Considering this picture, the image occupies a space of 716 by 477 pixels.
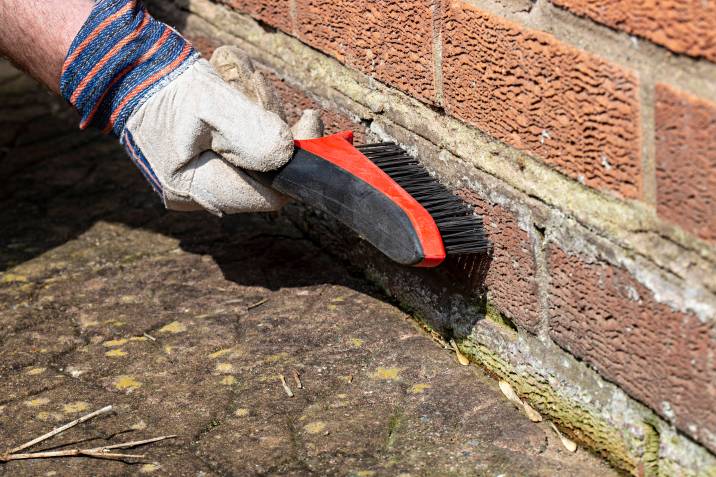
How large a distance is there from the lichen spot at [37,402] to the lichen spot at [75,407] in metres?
0.05

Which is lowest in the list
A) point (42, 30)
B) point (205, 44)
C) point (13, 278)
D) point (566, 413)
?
point (13, 278)

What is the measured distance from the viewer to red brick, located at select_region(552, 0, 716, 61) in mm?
1388

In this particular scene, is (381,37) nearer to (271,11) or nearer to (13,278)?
(271,11)

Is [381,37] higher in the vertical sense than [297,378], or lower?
higher

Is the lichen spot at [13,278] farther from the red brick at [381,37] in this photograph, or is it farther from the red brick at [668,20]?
the red brick at [668,20]

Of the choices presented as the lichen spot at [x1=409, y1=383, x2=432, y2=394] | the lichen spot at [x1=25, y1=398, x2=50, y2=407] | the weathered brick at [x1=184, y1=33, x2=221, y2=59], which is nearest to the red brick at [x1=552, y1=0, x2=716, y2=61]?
the lichen spot at [x1=409, y1=383, x2=432, y2=394]

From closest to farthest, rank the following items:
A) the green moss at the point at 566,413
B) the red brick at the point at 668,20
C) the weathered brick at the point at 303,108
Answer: the red brick at the point at 668,20 → the green moss at the point at 566,413 → the weathered brick at the point at 303,108

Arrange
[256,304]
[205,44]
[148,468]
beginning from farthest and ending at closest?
[205,44] → [256,304] → [148,468]

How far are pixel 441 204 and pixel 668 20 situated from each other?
705 millimetres

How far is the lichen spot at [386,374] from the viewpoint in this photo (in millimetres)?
2066

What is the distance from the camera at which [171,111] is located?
2.11 m

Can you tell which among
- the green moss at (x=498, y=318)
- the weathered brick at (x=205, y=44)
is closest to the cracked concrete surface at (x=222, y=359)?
the green moss at (x=498, y=318)

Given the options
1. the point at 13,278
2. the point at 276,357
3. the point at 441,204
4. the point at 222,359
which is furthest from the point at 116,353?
the point at 441,204

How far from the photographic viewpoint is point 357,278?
8.18 feet
